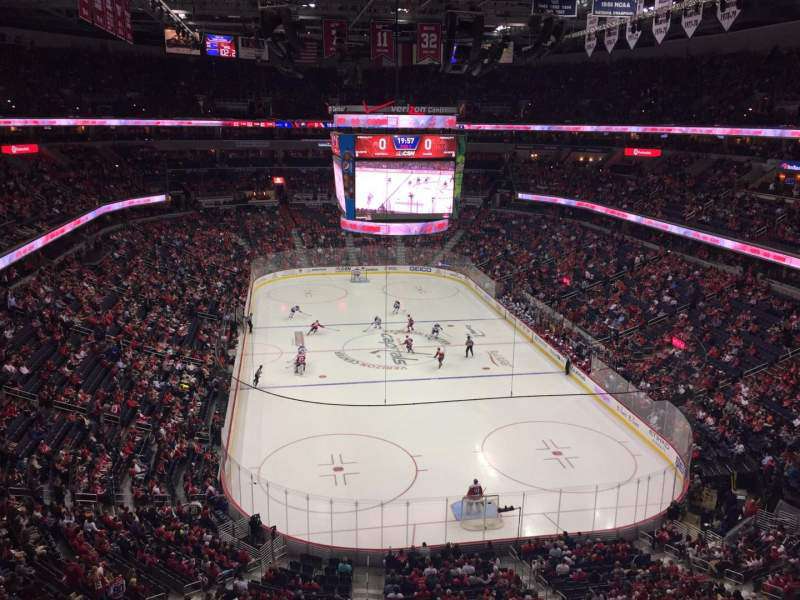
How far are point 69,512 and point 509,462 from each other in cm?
1057

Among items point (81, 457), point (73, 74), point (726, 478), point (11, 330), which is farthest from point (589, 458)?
point (73, 74)

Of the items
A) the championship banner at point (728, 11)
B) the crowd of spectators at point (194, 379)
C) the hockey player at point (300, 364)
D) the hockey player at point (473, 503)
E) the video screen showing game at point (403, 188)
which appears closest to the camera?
the crowd of spectators at point (194, 379)

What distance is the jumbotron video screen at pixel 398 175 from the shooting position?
22.0m

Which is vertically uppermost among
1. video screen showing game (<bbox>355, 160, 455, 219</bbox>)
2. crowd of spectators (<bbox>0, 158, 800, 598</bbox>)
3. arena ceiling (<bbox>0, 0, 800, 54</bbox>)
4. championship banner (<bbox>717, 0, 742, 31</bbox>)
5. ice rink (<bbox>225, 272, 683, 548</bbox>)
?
arena ceiling (<bbox>0, 0, 800, 54</bbox>)

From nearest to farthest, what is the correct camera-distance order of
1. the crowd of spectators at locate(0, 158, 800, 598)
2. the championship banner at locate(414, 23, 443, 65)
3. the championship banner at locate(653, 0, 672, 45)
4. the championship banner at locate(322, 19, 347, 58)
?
the crowd of spectators at locate(0, 158, 800, 598)
the championship banner at locate(653, 0, 672, 45)
the championship banner at locate(414, 23, 443, 65)
the championship banner at locate(322, 19, 347, 58)

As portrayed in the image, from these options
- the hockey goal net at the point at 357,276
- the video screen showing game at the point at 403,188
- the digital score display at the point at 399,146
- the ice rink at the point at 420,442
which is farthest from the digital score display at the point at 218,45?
the hockey goal net at the point at 357,276

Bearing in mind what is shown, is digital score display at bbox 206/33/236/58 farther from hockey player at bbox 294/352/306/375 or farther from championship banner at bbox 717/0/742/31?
championship banner at bbox 717/0/742/31

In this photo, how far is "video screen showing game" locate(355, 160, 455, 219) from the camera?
22.4 meters

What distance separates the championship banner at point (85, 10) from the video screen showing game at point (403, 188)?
367 inches

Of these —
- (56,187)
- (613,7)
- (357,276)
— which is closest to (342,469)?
(613,7)

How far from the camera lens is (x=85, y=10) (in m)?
14.8

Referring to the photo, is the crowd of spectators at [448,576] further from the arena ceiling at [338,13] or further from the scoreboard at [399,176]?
the arena ceiling at [338,13]

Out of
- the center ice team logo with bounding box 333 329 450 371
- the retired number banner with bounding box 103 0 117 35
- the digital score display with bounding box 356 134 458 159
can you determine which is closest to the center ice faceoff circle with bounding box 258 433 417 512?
the center ice team logo with bounding box 333 329 450 371

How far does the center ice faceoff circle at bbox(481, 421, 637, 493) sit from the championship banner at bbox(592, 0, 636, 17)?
11.5m
